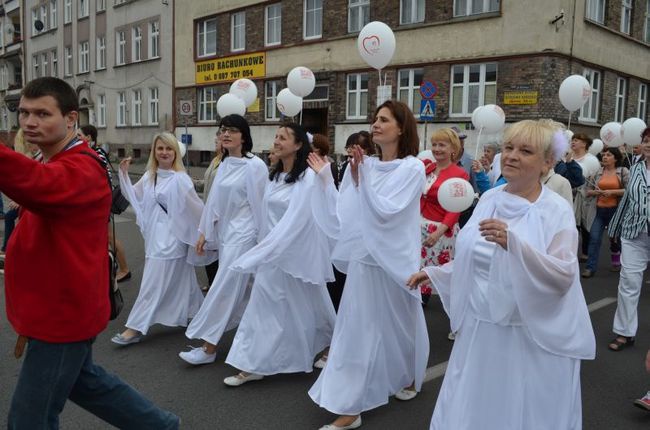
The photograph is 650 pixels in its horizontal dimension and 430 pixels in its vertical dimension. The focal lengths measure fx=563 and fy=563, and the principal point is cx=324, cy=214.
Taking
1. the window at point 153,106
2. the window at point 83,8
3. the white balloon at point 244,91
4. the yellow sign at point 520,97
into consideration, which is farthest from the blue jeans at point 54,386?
the window at point 83,8

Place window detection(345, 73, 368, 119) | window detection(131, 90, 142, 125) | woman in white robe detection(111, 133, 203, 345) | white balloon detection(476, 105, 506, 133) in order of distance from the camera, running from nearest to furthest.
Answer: woman in white robe detection(111, 133, 203, 345), white balloon detection(476, 105, 506, 133), window detection(345, 73, 368, 119), window detection(131, 90, 142, 125)

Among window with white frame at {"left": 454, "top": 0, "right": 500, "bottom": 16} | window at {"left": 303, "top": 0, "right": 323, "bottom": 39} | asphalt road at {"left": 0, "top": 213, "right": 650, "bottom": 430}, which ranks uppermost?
window at {"left": 303, "top": 0, "right": 323, "bottom": 39}

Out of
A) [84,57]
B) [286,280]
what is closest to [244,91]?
[286,280]

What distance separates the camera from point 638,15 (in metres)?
19.0

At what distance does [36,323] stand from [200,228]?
8.21 feet

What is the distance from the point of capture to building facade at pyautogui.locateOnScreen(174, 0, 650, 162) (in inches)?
617

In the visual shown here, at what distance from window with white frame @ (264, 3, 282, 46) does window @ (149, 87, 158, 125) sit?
27.6 ft

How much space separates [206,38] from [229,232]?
2333 centimetres

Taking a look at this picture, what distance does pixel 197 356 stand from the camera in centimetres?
434

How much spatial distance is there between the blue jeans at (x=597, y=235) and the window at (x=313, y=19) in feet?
50.0

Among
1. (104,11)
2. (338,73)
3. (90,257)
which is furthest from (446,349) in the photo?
(104,11)

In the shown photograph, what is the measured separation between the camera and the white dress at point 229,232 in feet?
14.4

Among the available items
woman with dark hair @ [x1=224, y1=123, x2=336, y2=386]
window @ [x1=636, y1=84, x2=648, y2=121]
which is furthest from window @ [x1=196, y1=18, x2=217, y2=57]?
woman with dark hair @ [x1=224, y1=123, x2=336, y2=386]

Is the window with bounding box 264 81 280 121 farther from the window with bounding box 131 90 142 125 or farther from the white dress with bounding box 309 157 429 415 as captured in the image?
the white dress with bounding box 309 157 429 415
